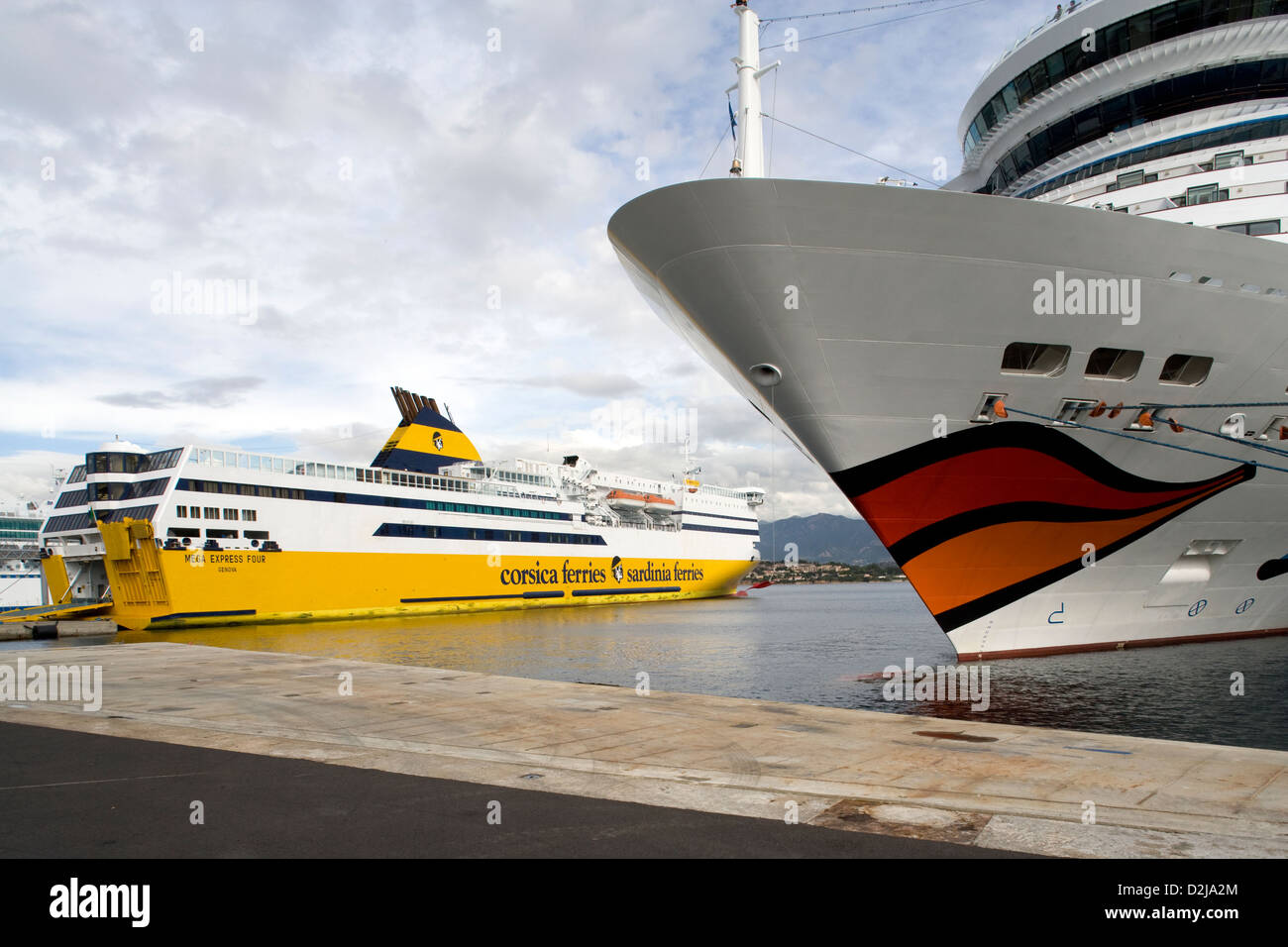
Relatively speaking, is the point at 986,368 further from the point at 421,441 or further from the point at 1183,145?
the point at 421,441

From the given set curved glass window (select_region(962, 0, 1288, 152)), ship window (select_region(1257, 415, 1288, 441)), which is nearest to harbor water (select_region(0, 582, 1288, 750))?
ship window (select_region(1257, 415, 1288, 441))

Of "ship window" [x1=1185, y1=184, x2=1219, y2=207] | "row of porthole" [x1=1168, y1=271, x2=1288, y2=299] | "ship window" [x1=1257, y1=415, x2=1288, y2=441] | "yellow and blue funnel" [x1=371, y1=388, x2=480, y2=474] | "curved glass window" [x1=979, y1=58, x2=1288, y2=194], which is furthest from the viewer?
"yellow and blue funnel" [x1=371, y1=388, x2=480, y2=474]

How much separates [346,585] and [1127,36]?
3797cm

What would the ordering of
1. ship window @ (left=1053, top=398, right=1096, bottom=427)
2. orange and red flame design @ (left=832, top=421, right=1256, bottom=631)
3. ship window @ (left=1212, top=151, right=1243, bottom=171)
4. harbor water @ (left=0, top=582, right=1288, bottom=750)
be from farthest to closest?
1. ship window @ (left=1212, top=151, right=1243, bottom=171)
2. orange and red flame design @ (left=832, top=421, right=1256, bottom=631)
3. ship window @ (left=1053, top=398, right=1096, bottom=427)
4. harbor water @ (left=0, top=582, right=1288, bottom=750)

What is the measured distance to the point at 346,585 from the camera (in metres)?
41.3

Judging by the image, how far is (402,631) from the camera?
35.3 meters

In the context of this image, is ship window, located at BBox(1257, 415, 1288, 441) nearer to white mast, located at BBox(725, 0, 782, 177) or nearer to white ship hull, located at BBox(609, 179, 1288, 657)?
white ship hull, located at BBox(609, 179, 1288, 657)

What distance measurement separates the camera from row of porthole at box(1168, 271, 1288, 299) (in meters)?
12.0

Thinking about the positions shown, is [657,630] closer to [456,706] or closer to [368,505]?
[368,505]

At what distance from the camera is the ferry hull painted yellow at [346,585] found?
3581 cm

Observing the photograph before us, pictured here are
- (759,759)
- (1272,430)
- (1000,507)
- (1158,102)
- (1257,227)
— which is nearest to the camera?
(759,759)

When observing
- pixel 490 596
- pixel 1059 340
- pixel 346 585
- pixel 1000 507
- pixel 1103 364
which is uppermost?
pixel 1059 340

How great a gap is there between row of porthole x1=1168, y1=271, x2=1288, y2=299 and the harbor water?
6423 millimetres

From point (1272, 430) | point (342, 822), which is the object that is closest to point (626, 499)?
point (1272, 430)
